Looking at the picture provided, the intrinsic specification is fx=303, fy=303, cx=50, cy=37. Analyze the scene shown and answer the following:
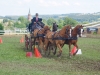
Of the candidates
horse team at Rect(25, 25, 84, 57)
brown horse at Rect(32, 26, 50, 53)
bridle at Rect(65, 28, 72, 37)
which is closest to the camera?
bridle at Rect(65, 28, 72, 37)

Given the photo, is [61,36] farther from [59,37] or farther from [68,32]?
[68,32]

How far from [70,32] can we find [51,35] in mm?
1337

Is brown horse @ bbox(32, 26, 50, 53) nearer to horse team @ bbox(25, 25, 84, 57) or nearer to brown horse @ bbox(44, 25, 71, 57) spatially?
horse team @ bbox(25, 25, 84, 57)

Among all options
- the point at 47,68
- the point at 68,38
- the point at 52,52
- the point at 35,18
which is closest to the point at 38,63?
the point at 47,68

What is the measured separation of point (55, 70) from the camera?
12328 millimetres

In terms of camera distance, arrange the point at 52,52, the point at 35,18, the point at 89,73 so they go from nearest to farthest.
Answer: the point at 89,73
the point at 52,52
the point at 35,18

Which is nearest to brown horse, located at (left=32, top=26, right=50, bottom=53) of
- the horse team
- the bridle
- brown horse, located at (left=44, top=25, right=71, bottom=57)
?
the horse team

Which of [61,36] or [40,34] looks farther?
[40,34]

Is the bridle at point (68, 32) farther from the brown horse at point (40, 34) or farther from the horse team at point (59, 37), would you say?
the brown horse at point (40, 34)

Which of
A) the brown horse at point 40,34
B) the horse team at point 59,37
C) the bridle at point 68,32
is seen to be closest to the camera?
the bridle at point 68,32

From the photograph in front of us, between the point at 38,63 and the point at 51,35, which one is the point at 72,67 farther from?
the point at 51,35

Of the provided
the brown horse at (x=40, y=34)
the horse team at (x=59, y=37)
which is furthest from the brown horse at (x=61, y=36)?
the brown horse at (x=40, y=34)

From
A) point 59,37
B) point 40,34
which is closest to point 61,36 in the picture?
point 59,37

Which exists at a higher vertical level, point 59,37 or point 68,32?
point 68,32
